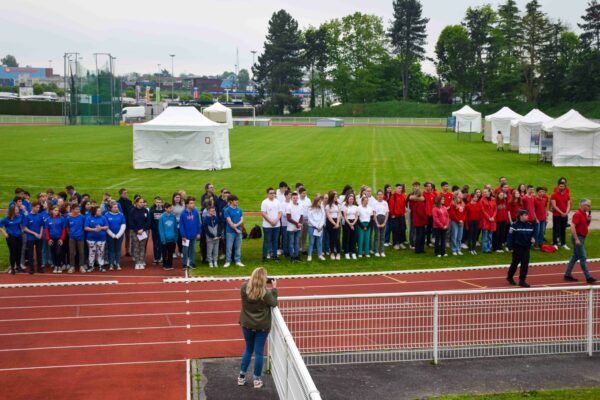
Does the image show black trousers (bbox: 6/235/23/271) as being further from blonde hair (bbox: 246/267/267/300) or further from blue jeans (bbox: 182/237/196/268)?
blonde hair (bbox: 246/267/267/300)

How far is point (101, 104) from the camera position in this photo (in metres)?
83.9

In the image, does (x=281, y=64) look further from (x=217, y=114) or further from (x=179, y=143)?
(x=179, y=143)

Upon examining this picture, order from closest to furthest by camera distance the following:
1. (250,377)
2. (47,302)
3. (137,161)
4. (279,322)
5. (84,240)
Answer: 1. (279,322)
2. (250,377)
3. (47,302)
4. (84,240)
5. (137,161)

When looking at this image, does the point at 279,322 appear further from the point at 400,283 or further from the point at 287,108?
the point at 287,108

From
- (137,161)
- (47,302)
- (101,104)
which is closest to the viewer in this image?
(47,302)

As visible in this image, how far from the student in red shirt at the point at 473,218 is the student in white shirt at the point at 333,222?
327 cm

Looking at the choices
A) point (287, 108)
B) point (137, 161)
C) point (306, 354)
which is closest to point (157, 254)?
point (306, 354)

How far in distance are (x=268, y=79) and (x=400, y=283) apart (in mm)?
110239

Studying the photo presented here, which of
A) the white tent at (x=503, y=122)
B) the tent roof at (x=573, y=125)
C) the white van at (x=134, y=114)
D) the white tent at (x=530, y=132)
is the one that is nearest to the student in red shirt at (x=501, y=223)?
the tent roof at (x=573, y=125)

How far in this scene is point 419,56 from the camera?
405ft

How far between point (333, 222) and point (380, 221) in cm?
123

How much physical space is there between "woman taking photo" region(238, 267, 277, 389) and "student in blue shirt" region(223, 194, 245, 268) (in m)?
7.32

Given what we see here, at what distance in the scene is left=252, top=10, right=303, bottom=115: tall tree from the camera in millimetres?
120000

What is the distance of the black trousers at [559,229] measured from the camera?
19125mm
